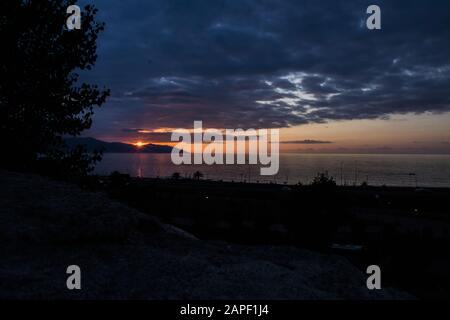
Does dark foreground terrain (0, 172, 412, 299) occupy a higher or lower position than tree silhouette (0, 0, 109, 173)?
lower

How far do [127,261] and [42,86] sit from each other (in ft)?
27.0

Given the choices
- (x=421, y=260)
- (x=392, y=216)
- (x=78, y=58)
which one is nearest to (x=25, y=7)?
(x=78, y=58)

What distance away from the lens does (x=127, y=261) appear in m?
5.66

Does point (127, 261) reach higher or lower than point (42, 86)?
lower

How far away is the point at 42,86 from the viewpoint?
11.6 meters

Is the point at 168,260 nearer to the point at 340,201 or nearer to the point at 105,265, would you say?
the point at 105,265

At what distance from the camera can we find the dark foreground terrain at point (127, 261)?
4645 millimetres

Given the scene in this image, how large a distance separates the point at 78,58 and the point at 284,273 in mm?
10377

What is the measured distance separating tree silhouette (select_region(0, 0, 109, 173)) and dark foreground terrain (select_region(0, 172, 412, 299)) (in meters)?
3.79

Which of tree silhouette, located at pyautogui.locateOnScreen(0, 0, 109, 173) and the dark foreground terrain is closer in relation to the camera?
the dark foreground terrain

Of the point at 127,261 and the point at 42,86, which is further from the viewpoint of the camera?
the point at 42,86

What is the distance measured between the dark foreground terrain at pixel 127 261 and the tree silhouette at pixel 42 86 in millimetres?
3789

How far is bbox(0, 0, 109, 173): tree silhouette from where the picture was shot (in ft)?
36.7
